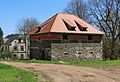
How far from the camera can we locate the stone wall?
49.8m

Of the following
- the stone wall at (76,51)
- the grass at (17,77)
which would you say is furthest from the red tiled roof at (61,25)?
the grass at (17,77)

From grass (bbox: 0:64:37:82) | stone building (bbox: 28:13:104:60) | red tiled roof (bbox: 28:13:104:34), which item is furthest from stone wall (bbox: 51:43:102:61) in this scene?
grass (bbox: 0:64:37:82)

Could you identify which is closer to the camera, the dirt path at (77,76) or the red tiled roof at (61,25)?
the dirt path at (77,76)

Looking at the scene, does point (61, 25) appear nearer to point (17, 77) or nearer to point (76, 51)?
point (76, 51)

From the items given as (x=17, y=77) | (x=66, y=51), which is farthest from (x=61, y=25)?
(x=17, y=77)

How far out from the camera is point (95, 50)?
54.0m

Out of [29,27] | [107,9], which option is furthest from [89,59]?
[29,27]

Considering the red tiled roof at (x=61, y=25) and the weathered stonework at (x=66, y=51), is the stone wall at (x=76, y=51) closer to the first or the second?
the weathered stonework at (x=66, y=51)

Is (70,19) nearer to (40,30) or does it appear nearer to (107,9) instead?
(40,30)

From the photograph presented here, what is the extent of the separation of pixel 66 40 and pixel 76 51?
2.70m

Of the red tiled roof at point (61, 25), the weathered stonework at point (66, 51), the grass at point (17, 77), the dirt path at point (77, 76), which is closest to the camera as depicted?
the grass at point (17, 77)

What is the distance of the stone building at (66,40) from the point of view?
1961 inches

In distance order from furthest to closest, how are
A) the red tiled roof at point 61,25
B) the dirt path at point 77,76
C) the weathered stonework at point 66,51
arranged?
1. the red tiled roof at point 61,25
2. the weathered stonework at point 66,51
3. the dirt path at point 77,76

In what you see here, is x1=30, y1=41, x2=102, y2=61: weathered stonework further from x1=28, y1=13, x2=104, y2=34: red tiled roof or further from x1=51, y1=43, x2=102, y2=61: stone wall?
x1=28, y1=13, x2=104, y2=34: red tiled roof
